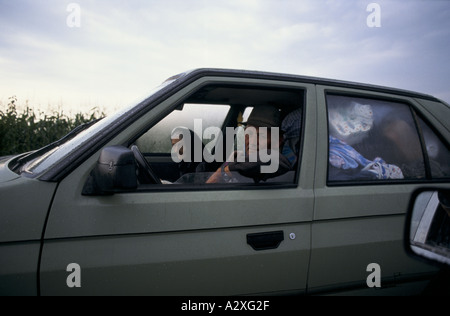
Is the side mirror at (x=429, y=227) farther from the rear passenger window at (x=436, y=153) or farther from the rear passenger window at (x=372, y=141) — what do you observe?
the rear passenger window at (x=436, y=153)

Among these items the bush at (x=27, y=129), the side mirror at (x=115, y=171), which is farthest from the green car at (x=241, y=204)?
the bush at (x=27, y=129)

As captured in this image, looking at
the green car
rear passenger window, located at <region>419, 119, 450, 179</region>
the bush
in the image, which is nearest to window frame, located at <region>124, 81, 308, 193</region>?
the green car

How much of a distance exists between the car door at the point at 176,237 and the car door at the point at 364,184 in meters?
0.13

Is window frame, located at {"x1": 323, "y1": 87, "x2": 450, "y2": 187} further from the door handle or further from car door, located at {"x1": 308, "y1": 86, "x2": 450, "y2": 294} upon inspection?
the door handle

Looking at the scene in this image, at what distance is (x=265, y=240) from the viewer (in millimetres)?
1483

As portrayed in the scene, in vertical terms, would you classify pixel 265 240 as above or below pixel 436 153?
below

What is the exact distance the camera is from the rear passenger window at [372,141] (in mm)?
1817

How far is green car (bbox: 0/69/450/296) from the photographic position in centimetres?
122

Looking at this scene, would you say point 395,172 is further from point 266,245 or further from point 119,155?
point 119,155

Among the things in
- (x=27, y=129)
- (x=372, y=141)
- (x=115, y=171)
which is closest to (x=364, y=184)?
(x=372, y=141)

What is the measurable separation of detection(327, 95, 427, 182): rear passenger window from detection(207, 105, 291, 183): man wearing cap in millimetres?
363

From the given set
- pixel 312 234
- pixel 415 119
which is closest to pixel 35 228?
pixel 312 234

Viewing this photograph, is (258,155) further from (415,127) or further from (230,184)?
(415,127)

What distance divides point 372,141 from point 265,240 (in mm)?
1085
